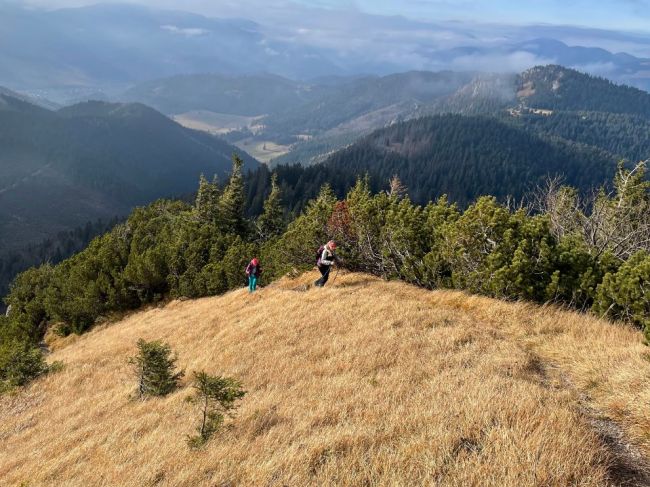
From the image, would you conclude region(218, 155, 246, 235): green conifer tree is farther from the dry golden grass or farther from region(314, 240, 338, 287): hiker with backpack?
the dry golden grass

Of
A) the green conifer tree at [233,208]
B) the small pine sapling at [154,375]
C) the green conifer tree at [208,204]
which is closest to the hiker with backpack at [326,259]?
the small pine sapling at [154,375]

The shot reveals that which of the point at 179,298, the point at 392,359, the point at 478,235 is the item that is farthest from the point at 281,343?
the point at 179,298

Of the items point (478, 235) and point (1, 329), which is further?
point (1, 329)

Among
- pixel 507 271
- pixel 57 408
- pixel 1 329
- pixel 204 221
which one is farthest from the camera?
pixel 204 221

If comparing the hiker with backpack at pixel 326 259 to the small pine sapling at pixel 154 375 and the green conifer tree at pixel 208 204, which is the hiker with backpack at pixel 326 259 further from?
the green conifer tree at pixel 208 204

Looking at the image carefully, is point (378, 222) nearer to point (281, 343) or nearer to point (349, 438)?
point (281, 343)

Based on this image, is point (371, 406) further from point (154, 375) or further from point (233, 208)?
point (233, 208)

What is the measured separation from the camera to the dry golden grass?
19.9 feet

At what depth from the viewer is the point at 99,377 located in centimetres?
1595

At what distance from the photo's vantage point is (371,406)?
8.28 meters

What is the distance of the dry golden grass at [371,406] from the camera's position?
6051 millimetres

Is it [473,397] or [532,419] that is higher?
[532,419]

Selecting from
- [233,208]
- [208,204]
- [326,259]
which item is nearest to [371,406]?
[326,259]

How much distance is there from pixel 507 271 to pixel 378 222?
29.5ft
